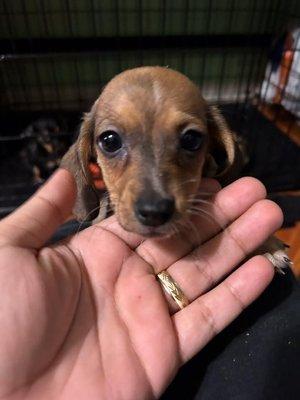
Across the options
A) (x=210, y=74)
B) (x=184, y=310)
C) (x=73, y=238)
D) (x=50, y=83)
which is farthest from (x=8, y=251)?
(x=210, y=74)

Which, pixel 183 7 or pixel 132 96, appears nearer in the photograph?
pixel 132 96

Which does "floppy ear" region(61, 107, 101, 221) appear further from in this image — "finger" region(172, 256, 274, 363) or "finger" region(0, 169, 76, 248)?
"finger" region(172, 256, 274, 363)

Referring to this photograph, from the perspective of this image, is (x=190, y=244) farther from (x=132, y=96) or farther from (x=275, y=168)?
(x=275, y=168)

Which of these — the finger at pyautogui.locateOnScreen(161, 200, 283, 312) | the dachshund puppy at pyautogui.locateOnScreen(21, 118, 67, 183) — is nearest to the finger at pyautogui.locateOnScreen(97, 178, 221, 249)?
the finger at pyautogui.locateOnScreen(161, 200, 283, 312)

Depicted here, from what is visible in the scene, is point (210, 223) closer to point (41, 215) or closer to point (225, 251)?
point (225, 251)

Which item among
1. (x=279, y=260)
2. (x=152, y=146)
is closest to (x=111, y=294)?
(x=152, y=146)

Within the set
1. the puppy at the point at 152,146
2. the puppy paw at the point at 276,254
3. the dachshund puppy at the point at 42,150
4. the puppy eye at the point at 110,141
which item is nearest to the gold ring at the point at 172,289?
the puppy at the point at 152,146

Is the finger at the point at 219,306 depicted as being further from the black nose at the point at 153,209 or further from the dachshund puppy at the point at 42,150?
the dachshund puppy at the point at 42,150
